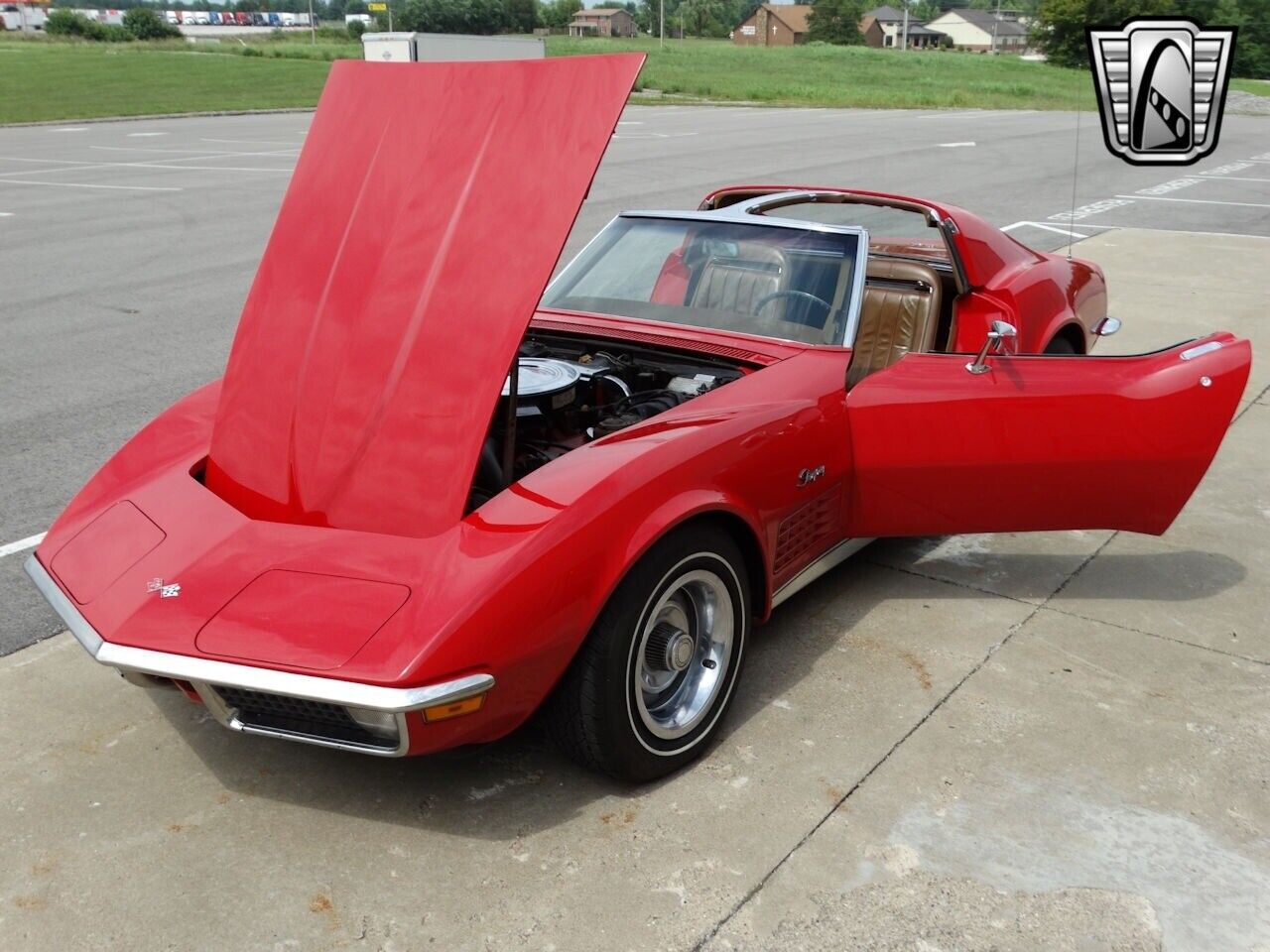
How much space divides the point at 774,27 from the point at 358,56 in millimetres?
75652

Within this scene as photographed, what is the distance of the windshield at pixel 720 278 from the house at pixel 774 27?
110 meters

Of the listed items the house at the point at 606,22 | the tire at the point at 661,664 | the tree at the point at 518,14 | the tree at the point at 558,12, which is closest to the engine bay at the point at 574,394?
the tire at the point at 661,664

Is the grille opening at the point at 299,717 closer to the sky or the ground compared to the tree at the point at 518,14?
closer to the ground

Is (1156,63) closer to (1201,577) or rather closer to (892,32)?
(1201,577)

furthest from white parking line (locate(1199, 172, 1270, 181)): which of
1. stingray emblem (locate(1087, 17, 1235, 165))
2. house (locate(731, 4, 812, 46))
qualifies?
house (locate(731, 4, 812, 46))

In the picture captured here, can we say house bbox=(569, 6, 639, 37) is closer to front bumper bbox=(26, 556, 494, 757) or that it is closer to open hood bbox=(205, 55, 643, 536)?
open hood bbox=(205, 55, 643, 536)

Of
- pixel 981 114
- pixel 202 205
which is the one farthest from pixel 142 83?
pixel 202 205

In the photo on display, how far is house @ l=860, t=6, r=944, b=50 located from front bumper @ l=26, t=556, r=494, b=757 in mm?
124907

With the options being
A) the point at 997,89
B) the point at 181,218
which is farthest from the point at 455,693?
the point at 997,89

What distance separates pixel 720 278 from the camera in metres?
4.32

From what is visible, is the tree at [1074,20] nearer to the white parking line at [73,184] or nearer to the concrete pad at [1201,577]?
the concrete pad at [1201,577]

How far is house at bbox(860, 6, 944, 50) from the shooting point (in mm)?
117938

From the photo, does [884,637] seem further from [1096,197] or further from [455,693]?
[1096,197]

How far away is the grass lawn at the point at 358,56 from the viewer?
108 ft
